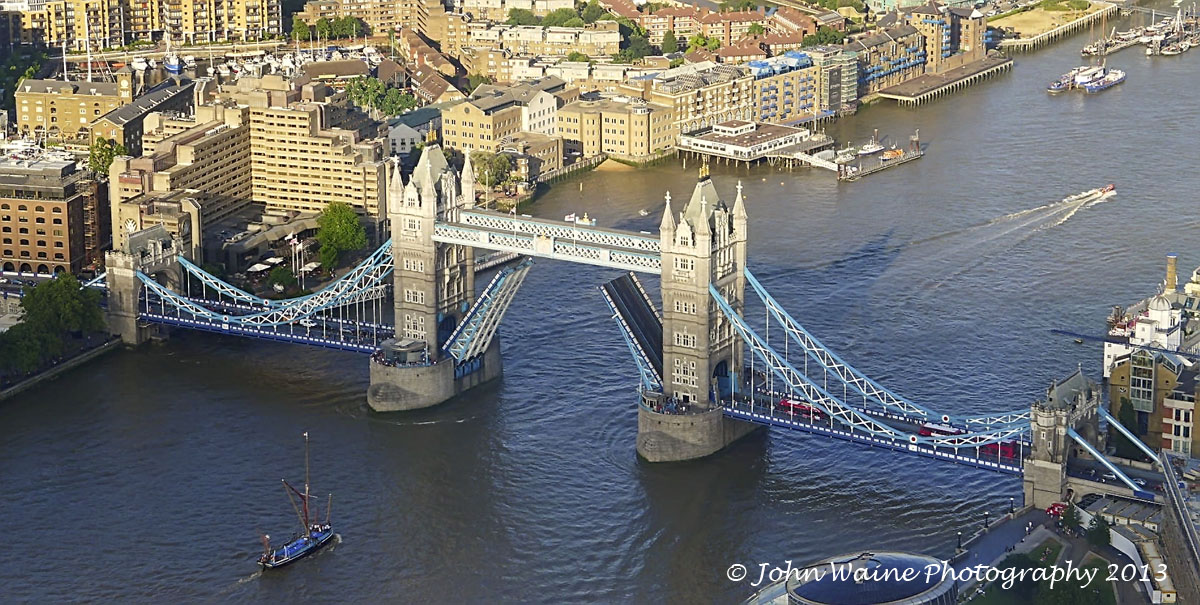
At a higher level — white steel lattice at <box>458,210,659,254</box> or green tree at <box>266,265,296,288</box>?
white steel lattice at <box>458,210,659,254</box>

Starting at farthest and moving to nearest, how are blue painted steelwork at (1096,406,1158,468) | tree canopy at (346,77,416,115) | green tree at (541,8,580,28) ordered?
green tree at (541,8,580,28) → tree canopy at (346,77,416,115) → blue painted steelwork at (1096,406,1158,468)

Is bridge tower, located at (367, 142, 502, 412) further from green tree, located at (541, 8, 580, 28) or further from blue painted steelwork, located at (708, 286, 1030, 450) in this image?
green tree, located at (541, 8, 580, 28)

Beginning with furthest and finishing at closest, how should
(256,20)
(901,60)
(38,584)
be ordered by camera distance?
(256,20)
(901,60)
(38,584)

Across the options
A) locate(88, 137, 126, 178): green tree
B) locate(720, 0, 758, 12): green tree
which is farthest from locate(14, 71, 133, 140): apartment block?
locate(720, 0, 758, 12): green tree

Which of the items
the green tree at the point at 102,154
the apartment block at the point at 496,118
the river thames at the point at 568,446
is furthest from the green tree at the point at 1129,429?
the apartment block at the point at 496,118

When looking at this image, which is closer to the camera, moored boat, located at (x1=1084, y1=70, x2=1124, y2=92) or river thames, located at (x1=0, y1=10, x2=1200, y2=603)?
river thames, located at (x1=0, y1=10, x2=1200, y2=603)

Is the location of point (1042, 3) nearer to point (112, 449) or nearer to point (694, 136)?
point (694, 136)

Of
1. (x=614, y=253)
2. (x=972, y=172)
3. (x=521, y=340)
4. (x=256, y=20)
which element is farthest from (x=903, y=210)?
(x=256, y=20)
